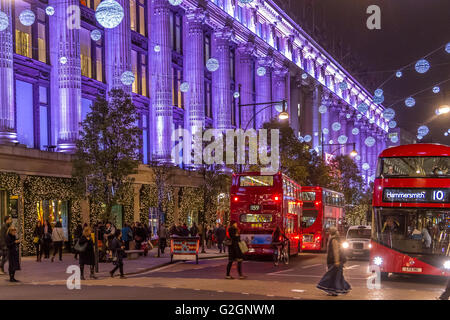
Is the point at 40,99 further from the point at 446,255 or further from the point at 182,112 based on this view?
the point at 446,255

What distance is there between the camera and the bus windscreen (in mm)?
29203

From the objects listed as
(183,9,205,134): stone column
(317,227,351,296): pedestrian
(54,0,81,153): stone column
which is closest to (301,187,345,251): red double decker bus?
(183,9,205,134): stone column

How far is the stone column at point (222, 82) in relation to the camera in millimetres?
52188

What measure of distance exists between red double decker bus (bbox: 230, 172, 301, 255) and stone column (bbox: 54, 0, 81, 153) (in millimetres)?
9068

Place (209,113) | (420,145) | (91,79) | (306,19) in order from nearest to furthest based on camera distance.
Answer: (420,145) → (91,79) → (209,113) → (306,19)

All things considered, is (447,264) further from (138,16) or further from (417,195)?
(138,16)

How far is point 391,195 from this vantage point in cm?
2006

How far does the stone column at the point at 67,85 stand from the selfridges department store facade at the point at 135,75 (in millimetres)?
51

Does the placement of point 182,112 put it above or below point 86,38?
below

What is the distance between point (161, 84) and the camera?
43188 mm

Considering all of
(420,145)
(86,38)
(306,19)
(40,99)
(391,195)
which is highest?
(306,19)

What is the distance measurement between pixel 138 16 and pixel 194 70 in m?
6.28
